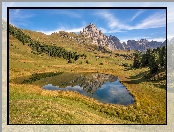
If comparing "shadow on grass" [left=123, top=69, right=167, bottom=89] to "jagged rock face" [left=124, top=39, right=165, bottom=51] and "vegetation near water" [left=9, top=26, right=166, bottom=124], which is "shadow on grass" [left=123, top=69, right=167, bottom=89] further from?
"jagged rock face" [left=124, top=39, right=165, bottom=51]

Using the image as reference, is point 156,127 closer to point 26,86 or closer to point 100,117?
point 100,117

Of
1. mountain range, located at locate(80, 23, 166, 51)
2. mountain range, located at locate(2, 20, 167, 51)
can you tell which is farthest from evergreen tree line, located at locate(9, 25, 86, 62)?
mountain range, located at locate(80, 23, 166, 51)

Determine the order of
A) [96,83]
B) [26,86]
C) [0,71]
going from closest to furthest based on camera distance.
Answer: [0,71], [26,86], [96,83]

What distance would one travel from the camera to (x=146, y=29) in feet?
53.3

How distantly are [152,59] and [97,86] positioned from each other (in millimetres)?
3880

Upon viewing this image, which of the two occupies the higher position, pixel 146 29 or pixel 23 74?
pixel 146 29

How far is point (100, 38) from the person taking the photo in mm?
16812

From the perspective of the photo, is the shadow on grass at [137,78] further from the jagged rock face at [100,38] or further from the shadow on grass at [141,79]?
the jagged rock face at [100,38]

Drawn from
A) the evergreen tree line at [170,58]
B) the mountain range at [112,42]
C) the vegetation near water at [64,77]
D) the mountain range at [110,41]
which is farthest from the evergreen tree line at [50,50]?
the evergreen tree line at [170,58]

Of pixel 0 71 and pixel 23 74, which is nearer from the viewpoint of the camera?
pixel 0 71

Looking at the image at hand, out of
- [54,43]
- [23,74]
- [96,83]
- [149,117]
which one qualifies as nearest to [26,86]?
[23,74]

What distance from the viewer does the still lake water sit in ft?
52.8

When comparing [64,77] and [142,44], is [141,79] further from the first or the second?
[64,77]

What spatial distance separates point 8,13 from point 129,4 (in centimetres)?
708
